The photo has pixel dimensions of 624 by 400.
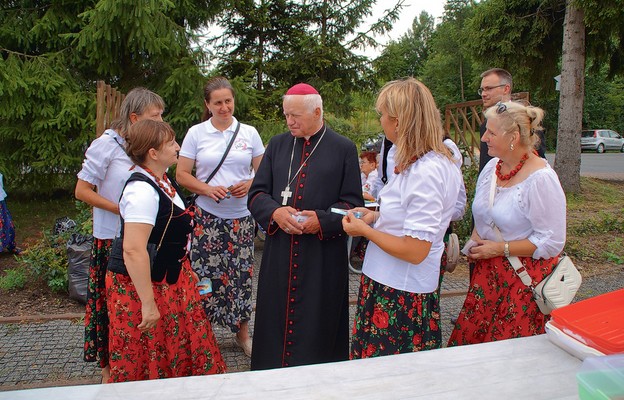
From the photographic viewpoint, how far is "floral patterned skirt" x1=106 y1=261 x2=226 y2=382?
95.1 inches

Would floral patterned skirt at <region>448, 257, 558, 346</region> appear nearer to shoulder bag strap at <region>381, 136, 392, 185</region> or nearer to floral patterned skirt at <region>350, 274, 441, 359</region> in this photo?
floral patterned skirt at <region>350, 274, 441, 359</region>

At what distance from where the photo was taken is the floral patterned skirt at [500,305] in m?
2.48

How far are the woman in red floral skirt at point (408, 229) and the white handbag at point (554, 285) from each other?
17.7 inches

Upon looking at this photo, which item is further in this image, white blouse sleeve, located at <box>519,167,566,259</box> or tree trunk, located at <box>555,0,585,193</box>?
tree trunk, located at <box>555,0,585,193</box>

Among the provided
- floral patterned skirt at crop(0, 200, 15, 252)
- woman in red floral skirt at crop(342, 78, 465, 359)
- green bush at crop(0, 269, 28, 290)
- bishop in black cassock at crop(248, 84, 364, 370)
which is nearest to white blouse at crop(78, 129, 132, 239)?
bishop in black cassock at crop(248, 84, 364, 370)

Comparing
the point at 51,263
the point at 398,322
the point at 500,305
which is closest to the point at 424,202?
the point at 398,322

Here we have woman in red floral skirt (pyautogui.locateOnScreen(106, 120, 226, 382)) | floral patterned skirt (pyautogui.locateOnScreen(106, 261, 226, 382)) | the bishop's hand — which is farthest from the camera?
the bishop's hand

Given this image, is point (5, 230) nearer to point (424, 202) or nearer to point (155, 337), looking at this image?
point (155, 337)

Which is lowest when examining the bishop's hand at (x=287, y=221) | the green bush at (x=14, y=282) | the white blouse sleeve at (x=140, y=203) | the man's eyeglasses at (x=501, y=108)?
the green bush at (x=14, y=282)

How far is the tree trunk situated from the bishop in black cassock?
10.8m

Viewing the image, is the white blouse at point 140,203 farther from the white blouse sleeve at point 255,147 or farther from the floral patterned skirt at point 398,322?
the white blouse sleeve at point 255,147

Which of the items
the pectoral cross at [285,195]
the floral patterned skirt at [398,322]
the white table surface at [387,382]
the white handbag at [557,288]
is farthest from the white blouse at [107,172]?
the white handbag at [557,288]

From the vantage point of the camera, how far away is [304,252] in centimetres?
292

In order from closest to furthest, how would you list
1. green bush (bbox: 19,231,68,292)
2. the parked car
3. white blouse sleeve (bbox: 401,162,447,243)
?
white blouse sleeve (bbox: 401,162,447,243) < green bush (bbox: 19,231,68,292) < the parked car
